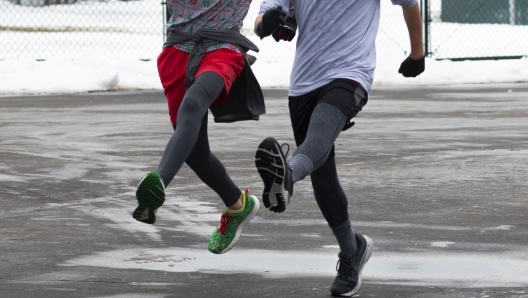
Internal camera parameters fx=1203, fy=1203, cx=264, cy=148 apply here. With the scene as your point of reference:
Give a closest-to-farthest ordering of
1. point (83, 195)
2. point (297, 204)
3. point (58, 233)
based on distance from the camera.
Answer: point (58, 233), point (297, 204), point (83, 195)

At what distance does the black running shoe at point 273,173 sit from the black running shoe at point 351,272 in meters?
0.79

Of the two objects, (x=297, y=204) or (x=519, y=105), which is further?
(x=519, y=105)

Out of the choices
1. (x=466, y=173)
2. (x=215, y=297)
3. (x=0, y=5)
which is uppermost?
(x=215, y=297)

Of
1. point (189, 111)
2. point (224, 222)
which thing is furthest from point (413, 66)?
point (224, 222)

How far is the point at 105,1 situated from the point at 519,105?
1723 cm

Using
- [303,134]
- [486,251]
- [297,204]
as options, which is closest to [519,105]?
[297,204]

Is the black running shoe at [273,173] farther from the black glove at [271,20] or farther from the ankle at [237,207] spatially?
the ankle at [237,207]

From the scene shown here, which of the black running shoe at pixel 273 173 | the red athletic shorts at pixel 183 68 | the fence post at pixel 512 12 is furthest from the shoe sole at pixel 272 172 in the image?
the fence post at pixel 512 12

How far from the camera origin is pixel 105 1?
30.1 m

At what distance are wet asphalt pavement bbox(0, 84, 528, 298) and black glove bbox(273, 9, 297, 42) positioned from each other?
111 cm

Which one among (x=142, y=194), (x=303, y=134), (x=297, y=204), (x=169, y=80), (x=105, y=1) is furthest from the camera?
(x=105, y=1)

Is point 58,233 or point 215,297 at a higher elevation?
point 215,297

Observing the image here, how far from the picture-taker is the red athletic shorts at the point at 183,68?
5758mm

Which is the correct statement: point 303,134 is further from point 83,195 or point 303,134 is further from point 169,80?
point 83,195
